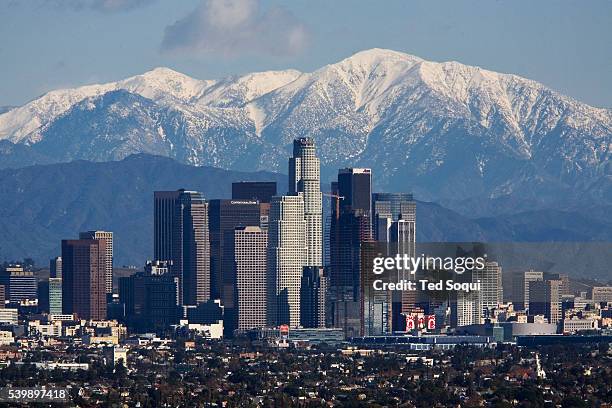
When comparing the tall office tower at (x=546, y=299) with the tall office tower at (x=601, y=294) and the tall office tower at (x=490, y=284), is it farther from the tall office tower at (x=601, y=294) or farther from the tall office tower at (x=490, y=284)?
the tall office tower at (x=490, y=284)

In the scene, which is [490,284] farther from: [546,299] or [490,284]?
[546,299]

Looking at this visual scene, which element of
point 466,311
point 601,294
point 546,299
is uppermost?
point 601,294

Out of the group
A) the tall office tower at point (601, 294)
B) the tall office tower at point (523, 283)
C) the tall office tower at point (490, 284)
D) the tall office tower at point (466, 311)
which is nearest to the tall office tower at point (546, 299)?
the tall office tower at point (523, 283)

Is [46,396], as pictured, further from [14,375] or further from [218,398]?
[14,375]

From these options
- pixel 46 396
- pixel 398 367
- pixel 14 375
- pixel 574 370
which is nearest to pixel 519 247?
pixel 398 367

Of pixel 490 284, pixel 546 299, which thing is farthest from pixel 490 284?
pixel 546 299
